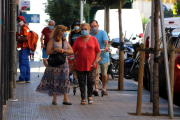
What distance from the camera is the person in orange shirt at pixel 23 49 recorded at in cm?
1330

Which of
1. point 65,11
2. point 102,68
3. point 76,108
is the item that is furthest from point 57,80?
point 65,11

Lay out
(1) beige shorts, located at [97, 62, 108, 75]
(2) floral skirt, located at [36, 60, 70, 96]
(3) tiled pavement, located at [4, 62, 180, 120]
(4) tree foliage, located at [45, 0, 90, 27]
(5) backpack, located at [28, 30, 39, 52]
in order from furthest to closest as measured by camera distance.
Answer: (4) tree foliage, located at [45, 0, 90, 27] < (5) backpack, located at [28, 30, 39, 52] < (1) beige shorts, located at [97, 62, 108, 75] < (2) floral skirt, located at [36, 60, 70, 96] < (3) tiled pavement, located at [4, 62, 180, 120]

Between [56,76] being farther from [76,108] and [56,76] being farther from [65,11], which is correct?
[65,11]

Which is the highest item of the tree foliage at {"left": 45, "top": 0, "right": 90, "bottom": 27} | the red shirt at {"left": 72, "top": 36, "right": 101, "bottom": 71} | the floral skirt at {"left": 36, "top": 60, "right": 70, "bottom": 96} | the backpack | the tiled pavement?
the tree foliage at {"left": 45, "top": 0, "right": 90, "bottom": 27}

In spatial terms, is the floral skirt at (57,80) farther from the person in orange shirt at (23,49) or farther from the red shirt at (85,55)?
the person in orange shirt at (23,49)

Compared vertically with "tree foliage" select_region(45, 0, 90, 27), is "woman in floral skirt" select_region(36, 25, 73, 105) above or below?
below

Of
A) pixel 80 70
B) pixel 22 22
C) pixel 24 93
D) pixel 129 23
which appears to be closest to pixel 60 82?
pixel 80 70

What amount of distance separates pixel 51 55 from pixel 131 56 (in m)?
10.9

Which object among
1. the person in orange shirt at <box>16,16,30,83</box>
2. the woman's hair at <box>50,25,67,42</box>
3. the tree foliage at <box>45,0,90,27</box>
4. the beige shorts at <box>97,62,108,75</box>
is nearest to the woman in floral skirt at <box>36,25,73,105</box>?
the woman's hair at <box>50,25,67,42</box>

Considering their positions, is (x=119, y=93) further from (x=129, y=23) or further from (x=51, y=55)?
(x=129, y=23)

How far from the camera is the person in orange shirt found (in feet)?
43.7

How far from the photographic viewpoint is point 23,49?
1355 cm

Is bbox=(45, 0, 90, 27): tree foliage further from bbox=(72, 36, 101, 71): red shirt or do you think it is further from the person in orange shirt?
bbox=(72, 36, 101, 71): red shirt

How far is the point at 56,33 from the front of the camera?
891 centimetres
